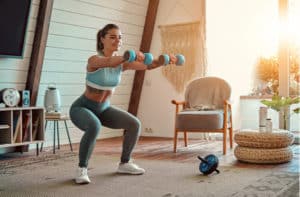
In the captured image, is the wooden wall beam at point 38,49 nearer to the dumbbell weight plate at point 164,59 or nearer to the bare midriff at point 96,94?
the bare midriff at point 96,94

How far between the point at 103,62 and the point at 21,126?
1.96 meters

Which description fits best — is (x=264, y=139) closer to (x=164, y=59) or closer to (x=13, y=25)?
(x=164, y=59)

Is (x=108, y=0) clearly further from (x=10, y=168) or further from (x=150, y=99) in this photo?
(x=10, y=168)

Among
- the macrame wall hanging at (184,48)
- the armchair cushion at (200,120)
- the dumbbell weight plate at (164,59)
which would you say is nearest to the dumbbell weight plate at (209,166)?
the dumbbell weight plate at (164,59)

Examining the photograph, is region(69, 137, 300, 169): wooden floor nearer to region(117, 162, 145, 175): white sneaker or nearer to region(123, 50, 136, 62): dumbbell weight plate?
region(117, 162, 145, 175): white sneaker

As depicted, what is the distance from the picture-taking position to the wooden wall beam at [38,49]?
4.70 metres

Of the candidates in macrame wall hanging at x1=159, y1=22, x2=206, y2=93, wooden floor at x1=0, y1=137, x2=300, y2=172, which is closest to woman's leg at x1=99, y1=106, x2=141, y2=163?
wooden floor at x1=0, y1=137, x2=300, y2=172

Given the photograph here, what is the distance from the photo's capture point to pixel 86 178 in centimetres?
313

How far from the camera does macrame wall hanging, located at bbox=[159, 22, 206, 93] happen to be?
5.95 metres

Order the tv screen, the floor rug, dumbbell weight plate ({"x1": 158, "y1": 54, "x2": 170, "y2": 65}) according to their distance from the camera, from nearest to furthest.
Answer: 1. the floor rug
2. dumbbell weight plate ({"x1": 158, "y1": 54, "x2": 170, "y2": 65})
3. the tv screen

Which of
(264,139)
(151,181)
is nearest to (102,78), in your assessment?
(151,181)

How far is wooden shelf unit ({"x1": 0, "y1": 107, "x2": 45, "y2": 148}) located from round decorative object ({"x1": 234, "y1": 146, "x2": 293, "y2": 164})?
223 cm

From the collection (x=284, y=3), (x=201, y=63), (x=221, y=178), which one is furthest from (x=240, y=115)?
(x=221, y=178)

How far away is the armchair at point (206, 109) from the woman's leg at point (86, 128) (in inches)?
63.8
